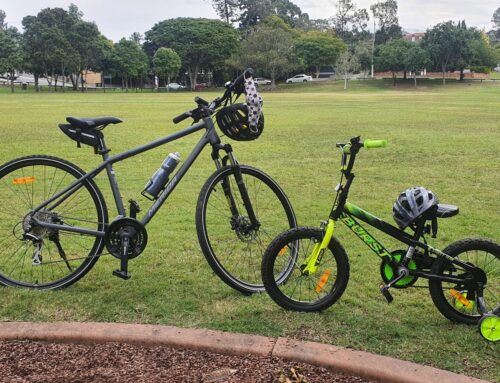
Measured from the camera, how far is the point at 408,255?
10.9 ft

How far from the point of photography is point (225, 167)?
3717 millimetres

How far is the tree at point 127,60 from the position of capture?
74.8 meters

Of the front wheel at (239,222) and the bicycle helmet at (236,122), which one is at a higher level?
the bicycle helmet at (236,122)

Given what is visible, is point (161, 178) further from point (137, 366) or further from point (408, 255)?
point (408, 255)

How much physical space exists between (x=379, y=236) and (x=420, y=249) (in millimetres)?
1925

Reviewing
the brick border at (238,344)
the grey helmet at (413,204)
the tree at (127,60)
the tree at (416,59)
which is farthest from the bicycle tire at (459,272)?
the tree at (127,60)

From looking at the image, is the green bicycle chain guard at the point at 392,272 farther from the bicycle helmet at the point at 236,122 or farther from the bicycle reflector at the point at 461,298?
the bicycle helmet at the point at 236,122

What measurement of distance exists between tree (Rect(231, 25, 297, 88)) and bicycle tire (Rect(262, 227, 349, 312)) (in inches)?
2813

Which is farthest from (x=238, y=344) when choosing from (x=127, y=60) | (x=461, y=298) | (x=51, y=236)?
(x=127, y=60)

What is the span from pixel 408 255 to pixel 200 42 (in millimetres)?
78028

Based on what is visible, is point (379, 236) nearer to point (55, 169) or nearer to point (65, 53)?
point (55, 169)

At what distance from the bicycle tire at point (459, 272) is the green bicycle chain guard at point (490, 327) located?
184 millimetres

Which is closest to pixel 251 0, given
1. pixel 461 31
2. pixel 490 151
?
pixel 461 31

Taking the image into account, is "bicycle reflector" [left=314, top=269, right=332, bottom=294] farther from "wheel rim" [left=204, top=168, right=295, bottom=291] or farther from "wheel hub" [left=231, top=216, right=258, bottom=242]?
"wheel hub" [left=231, top=216, right=258, bottom=242]
